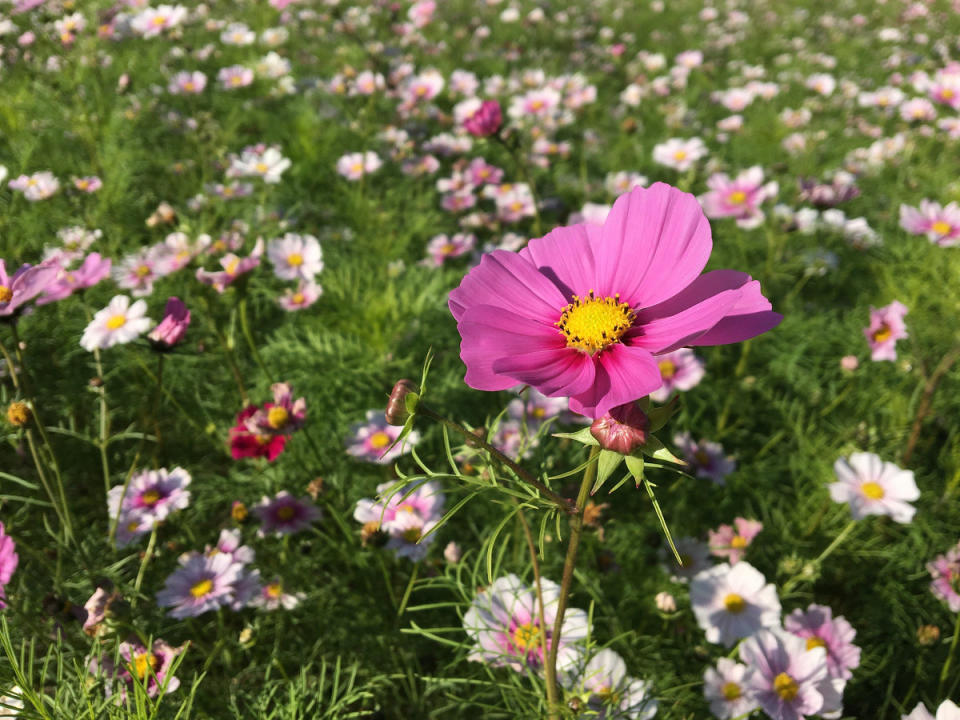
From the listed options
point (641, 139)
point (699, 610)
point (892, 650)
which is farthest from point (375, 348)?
point (641, 139)

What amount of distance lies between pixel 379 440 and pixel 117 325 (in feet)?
2.20

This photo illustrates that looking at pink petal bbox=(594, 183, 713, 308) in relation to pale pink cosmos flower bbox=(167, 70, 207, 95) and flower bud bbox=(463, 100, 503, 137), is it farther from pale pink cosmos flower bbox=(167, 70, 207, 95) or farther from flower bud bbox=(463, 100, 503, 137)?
pale pink cosmos flower bbox=(167, 70, 207, 95)

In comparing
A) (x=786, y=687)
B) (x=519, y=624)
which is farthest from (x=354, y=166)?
(x=786, y=687)

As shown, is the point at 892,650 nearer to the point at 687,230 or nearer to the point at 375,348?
the point at 687,230

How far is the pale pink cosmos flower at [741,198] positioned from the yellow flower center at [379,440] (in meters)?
1.33

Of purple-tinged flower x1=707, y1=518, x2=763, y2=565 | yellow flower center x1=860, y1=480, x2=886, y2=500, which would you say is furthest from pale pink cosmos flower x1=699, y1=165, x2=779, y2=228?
purple-tinged flower x1=707, y1=518, x2=763, y2=565

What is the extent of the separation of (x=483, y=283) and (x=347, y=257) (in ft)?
5.42

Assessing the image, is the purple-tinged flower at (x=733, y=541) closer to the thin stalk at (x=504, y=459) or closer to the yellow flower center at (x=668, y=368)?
the yellow flower center at (x=668, y=368)

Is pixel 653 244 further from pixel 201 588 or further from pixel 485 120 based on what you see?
pixel 485 120

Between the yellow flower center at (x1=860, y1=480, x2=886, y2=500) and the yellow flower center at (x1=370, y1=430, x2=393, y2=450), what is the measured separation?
1072mm

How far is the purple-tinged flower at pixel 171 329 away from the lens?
1.11 meters

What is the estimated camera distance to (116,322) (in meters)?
1.37

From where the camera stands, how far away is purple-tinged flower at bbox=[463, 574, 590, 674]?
3.00 ft

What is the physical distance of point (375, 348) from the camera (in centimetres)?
167
